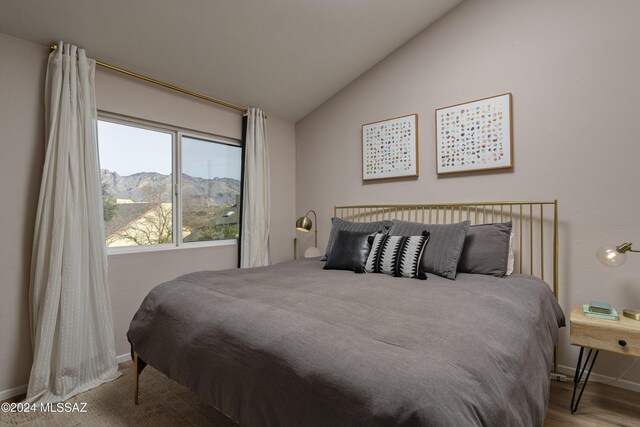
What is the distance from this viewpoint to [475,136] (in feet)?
8.54

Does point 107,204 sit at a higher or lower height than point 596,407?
higher

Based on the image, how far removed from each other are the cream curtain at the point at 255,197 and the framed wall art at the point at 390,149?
1095 millimetres

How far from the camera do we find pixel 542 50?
2346 millimetres

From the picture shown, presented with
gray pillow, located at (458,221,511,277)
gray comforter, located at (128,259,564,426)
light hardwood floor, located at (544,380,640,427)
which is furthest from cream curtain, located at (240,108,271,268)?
light hardwood floor, located at (544,380,640,427)

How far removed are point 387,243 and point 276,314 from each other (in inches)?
49.9

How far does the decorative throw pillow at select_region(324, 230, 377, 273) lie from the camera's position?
2399mm

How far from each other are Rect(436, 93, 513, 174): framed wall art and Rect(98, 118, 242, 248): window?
209cm

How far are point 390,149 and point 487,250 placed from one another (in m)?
1.34

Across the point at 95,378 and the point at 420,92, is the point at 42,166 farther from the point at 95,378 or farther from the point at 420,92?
the point at 420,92

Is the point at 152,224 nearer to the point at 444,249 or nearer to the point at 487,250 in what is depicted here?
the point at 444,249

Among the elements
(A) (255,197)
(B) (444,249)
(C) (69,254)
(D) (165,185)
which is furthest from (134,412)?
(B) (444,249)

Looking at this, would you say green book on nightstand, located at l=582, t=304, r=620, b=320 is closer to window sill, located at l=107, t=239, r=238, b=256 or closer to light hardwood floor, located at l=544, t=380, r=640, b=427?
light hardwood floor, located at l=544, t=380, r=640, b=427

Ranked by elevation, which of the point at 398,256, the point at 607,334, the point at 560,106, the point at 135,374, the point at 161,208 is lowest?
the point at 135,374

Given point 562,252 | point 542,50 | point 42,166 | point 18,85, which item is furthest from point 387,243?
point 18,85
